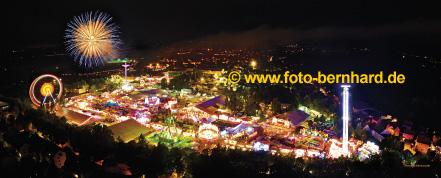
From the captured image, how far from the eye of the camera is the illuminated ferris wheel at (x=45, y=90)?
44.0ft

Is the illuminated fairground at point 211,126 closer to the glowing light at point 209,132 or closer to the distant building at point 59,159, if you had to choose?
the glowing light at point 209,132

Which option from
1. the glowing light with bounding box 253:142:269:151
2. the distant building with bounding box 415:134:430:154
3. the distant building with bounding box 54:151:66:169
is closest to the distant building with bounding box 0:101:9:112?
the distant building with bounding box 54:151:66:169

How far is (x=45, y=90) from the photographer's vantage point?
13.9 m

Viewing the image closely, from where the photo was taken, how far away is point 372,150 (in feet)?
33.6

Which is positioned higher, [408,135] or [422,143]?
[408,135]

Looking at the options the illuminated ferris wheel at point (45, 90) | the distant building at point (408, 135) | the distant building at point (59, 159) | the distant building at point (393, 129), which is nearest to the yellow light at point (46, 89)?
the illuminated ferris wheel at point (45, 90)

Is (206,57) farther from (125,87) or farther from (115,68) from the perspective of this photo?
(125,87)

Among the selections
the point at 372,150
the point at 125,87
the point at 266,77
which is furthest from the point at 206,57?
the point at 372,150

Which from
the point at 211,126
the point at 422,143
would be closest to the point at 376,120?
the point at 422,143

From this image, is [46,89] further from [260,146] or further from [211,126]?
[260,146]

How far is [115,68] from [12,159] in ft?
80.1

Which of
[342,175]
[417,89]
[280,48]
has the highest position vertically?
[280,48]

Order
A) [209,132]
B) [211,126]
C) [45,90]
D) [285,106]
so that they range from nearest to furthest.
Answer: [209,132] < [211,126] < [45,90] < [285,106]

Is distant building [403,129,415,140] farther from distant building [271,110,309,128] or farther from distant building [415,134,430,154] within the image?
distant building [271,110,309,128]
